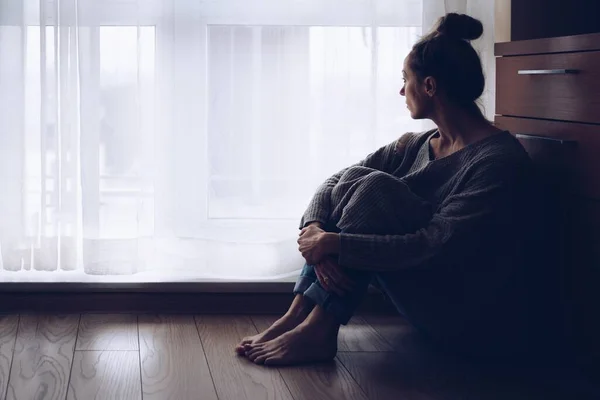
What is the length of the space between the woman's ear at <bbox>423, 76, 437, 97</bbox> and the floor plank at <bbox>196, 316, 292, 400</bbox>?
2.32 feet

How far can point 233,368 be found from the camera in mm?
1973

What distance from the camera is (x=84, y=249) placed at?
7.92ft

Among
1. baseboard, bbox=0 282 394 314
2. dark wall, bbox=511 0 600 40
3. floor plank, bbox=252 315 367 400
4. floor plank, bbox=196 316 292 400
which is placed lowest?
floor plank, bbox=252 315 367 400

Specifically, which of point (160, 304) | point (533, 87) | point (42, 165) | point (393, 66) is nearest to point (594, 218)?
point (533, 87)

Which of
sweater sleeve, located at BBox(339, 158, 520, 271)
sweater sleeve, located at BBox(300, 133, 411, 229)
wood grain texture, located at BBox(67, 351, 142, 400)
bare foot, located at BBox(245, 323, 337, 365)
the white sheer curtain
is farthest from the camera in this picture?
the white sheer curtain

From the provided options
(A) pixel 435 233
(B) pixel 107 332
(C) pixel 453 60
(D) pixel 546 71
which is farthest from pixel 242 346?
(D) pixel 546 71

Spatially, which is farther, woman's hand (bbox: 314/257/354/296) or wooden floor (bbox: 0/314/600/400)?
woman's hand (bbox: 314/257/354/296)

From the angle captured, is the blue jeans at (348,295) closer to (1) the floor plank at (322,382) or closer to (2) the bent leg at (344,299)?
(2) the bent leg at (344,299)

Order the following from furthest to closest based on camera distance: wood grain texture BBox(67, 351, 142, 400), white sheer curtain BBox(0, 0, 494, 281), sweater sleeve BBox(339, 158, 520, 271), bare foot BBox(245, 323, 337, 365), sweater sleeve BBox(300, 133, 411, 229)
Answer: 1. white sheer curtain BBox(0, 0, 494, 281)
2. sweater sleeve BBox(300, 133, 411, 229)
3. bare foot BBox(245, 323, 337, 365)
4. sweater sleeve BBox(339, 158, 520, 271)
5. wood grain texture BBox(67, 351, 142, 400)

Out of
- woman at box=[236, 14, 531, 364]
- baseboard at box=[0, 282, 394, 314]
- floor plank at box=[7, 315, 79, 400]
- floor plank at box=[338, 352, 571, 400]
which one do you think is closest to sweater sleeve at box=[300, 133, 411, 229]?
woman at box=[236, 14, 531, 364]

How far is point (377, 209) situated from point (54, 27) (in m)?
1.01

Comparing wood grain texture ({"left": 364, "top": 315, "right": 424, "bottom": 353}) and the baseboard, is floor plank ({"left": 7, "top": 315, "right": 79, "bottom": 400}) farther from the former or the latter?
wood grain texture ({"left": 364, "top": 315, "right": 424, "bottom": 353})

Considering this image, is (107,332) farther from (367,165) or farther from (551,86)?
(551,86)

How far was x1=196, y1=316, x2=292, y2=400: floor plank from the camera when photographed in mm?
1803
